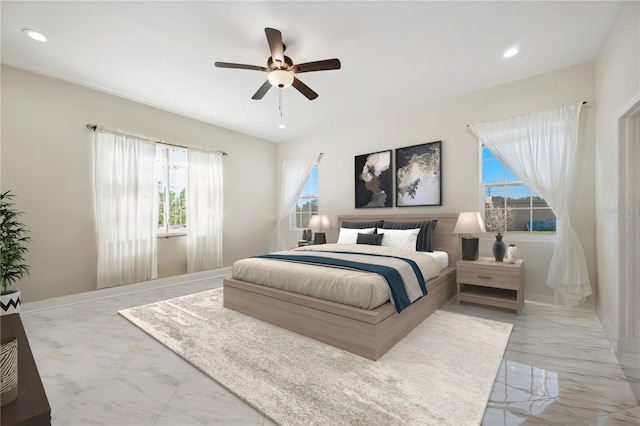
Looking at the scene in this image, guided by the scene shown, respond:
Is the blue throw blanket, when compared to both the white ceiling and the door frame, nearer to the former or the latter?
the door frame

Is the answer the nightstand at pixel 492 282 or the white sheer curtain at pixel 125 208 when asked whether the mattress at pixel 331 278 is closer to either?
the nightstand at pixel 492 282

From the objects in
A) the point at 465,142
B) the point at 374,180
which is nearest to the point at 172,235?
the point at 374,180

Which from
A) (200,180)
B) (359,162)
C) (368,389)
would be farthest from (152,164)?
(368,389)

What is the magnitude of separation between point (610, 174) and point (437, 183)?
1.85 m

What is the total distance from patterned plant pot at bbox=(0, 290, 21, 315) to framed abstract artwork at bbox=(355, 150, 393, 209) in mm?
4519

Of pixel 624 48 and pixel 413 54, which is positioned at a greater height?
pixel 413 54

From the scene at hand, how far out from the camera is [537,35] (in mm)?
2652

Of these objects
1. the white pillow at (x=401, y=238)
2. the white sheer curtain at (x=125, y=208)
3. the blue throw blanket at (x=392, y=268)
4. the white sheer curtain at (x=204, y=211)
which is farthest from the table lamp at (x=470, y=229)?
the white sheer curtain at (x=125, y=208)

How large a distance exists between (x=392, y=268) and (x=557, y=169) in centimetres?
246

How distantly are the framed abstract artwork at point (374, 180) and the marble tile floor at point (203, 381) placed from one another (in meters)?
2.47

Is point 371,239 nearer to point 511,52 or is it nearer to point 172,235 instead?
point 511,52

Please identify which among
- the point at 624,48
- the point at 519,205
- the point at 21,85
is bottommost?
the point at 519,205

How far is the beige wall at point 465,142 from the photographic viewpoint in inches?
124

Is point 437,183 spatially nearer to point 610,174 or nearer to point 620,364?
point 610,174
